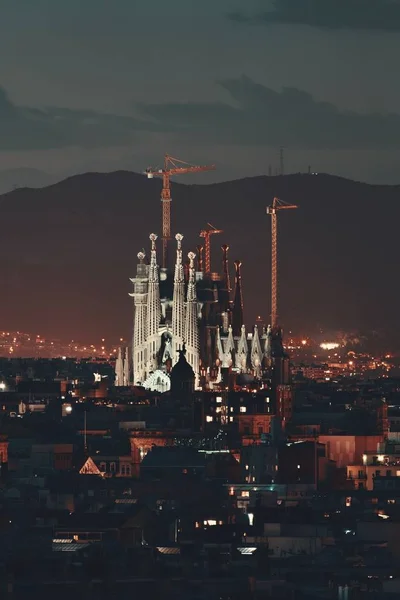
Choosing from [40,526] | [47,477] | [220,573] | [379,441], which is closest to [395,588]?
[220,573]

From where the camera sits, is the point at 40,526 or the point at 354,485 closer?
the point at 40,526

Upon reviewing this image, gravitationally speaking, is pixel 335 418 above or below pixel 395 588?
above

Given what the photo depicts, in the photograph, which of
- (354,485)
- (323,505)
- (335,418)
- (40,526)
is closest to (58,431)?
(335,418)

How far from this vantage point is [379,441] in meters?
178

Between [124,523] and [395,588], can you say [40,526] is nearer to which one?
[124,523]

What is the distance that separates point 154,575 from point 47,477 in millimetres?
45626

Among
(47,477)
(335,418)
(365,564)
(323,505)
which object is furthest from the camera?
(335,418)

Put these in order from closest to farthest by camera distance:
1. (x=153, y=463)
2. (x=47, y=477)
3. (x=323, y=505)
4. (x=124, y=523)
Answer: (x=124, y=523)
(x=323, y=505)
(x=47, y=477)
(x=153, y=463)

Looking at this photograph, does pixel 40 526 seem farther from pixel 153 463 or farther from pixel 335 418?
pixel 335 418

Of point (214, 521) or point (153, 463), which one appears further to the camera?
point (153, 463)

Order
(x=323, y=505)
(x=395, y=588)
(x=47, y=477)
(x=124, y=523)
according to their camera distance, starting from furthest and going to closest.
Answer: (x=47, y=477), (x=323, y=505), (x=124, y=523), (x=395, y=588)

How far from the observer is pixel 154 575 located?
107 m

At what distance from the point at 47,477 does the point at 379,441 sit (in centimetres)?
2810

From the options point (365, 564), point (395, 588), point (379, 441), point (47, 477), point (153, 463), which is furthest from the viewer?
point (379, 441)
